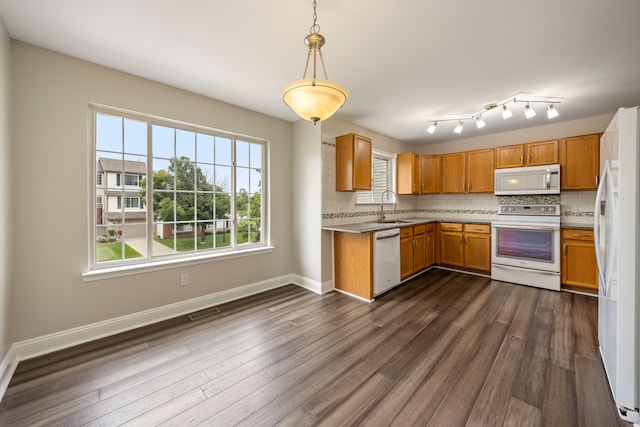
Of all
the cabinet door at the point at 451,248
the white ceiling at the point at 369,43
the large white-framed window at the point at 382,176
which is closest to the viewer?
the white ceiling at the point at 369,43

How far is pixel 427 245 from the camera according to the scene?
187 inches

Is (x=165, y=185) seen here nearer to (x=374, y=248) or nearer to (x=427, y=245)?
(x=374, y=248)

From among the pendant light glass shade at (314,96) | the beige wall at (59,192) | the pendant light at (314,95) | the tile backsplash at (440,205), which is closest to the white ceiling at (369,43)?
the beige wall at (59,192)

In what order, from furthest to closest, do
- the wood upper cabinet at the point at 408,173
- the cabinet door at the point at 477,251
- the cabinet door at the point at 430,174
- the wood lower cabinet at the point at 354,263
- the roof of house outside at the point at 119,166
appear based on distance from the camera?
1. the cabinet door at the point at 430,174
2. the wood upper cabinet at the point at 408,173
3. the cabinet door at the point at 477,251
4. the wood lower cabinet at the point at 354,263
5. the roof of house outside at the point at 119,166

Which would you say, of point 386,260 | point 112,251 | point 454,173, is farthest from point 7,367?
point 454,173

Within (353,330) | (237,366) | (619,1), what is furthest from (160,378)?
(619,1)

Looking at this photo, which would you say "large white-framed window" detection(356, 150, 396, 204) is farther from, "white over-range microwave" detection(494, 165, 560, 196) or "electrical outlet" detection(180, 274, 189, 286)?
"electrical outlet" detection(180, 274, 189, 286)

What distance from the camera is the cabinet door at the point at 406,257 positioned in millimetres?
4014

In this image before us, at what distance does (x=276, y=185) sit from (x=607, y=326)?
3.63m

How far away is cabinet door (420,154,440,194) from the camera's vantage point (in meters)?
5.16

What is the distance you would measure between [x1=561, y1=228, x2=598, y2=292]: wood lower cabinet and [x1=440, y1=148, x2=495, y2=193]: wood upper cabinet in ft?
4.32

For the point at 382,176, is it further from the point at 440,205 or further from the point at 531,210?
the point at 531,210

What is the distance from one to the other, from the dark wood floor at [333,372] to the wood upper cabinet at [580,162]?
187 cm

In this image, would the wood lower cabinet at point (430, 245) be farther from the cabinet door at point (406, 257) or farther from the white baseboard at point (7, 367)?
the white baseboard at point (7, 367)
